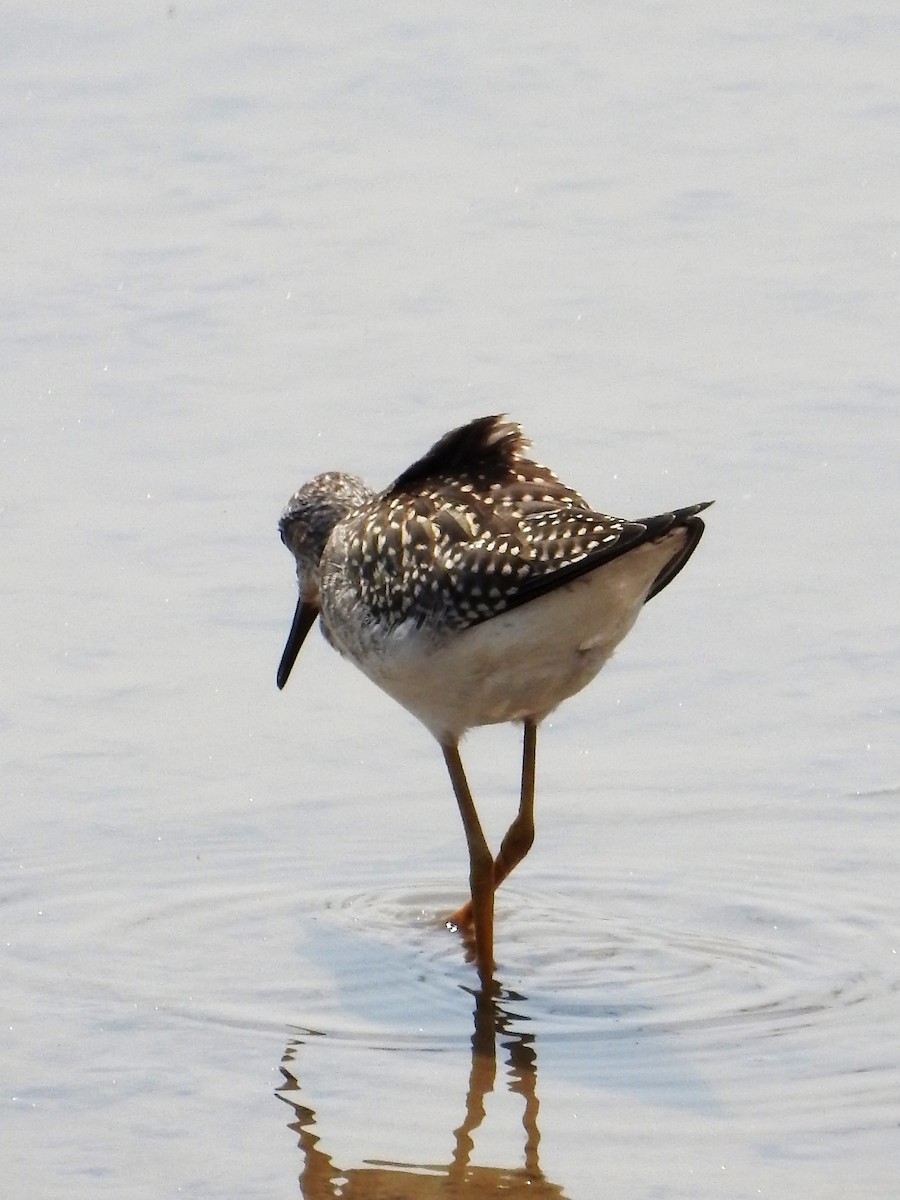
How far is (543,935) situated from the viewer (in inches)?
315

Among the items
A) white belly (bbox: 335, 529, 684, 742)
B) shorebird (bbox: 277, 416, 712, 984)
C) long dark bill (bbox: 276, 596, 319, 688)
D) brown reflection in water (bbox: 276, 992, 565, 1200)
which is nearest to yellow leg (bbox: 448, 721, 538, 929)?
shorebird (bbox: 277, 416, 712, 984)

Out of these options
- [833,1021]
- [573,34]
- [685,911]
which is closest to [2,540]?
[685,911]

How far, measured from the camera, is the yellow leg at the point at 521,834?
8070 millimetres

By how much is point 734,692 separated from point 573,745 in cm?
70

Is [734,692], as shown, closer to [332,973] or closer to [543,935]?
[543,935]

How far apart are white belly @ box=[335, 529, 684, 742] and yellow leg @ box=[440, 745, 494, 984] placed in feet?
0.42

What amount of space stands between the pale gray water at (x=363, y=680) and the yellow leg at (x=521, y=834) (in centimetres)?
13

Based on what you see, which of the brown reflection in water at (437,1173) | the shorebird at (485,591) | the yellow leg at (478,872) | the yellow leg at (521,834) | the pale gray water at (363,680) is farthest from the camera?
the yellow leg at (521,834)

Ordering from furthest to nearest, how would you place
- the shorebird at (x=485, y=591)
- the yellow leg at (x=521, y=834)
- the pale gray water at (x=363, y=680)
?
the yellow leg at (x=521, y=834), the shorebird at (x=485, y=591), the pale gray water at (x=363, y=680)

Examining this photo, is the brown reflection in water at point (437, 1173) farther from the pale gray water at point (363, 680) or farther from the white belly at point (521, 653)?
the white belly at point (521, 653)

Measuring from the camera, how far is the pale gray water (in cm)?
677

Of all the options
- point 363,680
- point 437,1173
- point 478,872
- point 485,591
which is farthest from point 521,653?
point 363,680

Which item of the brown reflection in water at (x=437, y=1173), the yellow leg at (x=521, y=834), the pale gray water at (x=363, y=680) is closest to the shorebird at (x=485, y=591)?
the yellow leg at (x=521, y=834)

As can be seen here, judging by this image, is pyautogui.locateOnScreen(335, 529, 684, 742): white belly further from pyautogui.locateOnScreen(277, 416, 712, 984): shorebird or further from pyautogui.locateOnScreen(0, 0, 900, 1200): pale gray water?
pyautogui.locateOnScreen(0, 0, 900, 1200): pale gray water
